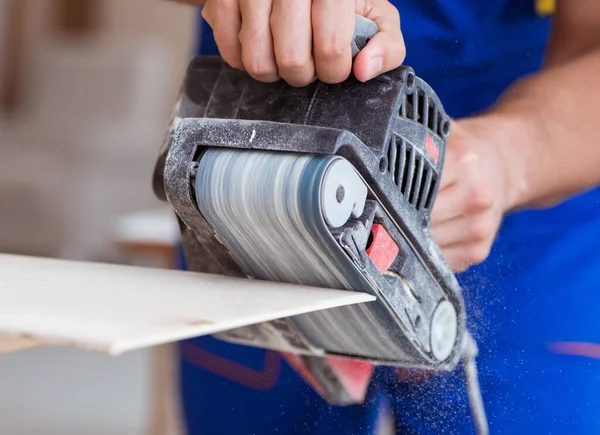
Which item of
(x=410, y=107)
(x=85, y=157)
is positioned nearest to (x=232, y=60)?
(x=410, y=107)

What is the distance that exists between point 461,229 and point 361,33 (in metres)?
0.18

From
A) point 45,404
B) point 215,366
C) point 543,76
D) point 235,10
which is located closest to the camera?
point 235,10

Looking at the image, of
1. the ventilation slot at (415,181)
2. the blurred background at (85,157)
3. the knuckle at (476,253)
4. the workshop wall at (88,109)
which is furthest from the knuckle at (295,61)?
the workshop wall at (88,109)

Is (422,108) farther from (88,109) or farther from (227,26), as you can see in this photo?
(88,109)

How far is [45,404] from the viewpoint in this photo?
257 centimetres

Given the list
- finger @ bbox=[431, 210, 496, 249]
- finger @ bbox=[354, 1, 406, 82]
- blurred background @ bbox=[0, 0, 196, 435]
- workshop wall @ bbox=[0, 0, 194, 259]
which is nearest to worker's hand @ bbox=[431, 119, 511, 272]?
finger @ bbox=[431, 210, 496, 249]

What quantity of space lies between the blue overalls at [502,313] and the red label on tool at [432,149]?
0.09 meters

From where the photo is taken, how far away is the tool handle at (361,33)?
1.99ft

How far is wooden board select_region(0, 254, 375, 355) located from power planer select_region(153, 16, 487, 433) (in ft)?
0.10

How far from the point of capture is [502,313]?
71cm

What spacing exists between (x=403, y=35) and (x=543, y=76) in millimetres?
137

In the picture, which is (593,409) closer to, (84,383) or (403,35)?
(403,35)

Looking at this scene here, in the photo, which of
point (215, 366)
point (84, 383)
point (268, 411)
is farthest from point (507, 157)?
point (84, 383)

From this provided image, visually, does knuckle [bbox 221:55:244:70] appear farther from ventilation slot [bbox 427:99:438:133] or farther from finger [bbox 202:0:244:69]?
ventilation slot [bbox 427:99:438:133]
